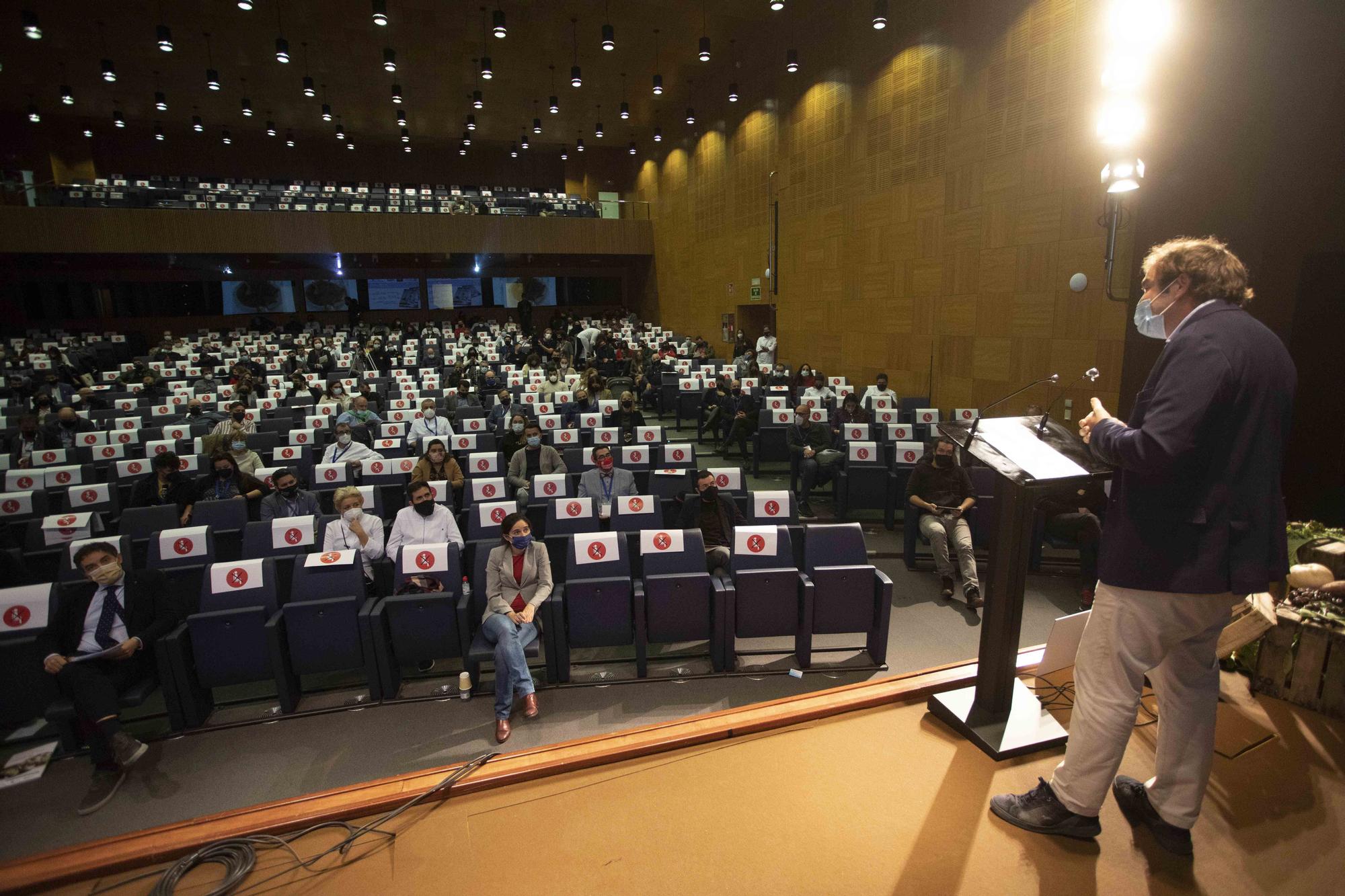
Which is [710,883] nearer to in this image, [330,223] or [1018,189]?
[1018,189]

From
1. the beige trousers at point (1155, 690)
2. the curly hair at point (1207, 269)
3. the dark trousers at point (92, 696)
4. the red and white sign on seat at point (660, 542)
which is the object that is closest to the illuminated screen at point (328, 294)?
the dark trousers at point (92, 696)

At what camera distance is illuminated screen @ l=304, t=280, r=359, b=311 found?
23.1m

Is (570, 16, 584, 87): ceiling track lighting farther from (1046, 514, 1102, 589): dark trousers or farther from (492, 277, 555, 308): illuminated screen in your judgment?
(1046, 514, 1102, 589): dark trousers

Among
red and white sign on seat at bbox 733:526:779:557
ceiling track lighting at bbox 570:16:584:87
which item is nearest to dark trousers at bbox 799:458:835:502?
red and white sign on seat at bbox 733:526:779:557

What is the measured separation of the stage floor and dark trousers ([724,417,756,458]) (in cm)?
698

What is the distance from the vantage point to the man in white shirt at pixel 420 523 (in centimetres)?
493

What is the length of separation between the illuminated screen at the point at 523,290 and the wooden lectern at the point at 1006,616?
24.7 meters

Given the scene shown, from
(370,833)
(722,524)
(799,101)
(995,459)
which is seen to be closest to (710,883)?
(370,833)

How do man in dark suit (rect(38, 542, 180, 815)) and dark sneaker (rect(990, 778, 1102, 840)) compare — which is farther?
man in dark suit (rect(38, 542, 180, 815))

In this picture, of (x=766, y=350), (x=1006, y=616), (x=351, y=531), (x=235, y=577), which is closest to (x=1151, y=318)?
(x=1006, y=616)

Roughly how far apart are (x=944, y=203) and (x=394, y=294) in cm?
2033

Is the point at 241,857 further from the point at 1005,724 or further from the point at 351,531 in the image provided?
the point at 351,531

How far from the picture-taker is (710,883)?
1.80 metres

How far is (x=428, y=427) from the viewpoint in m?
8.30
